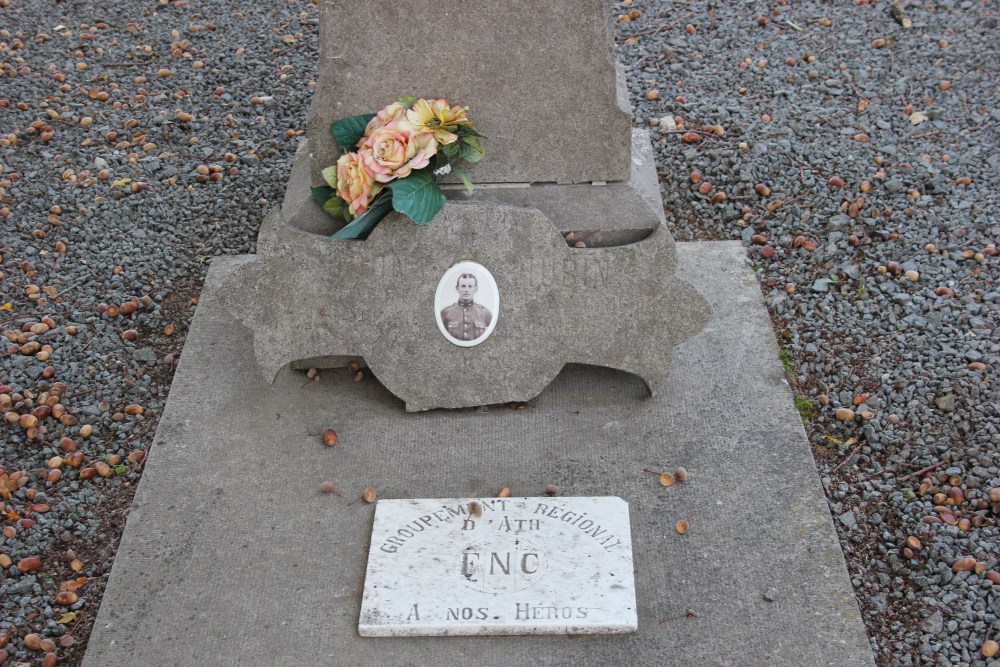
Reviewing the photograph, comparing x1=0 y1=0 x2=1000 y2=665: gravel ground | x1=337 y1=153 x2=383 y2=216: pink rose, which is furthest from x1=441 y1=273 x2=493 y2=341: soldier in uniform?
x1=0 y1=0 x2=1000 y2=665: gravel ground

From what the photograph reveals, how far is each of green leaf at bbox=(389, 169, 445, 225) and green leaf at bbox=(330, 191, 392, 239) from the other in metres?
0.07

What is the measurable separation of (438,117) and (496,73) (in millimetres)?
280

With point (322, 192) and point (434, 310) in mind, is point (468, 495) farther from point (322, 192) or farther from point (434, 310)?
point (322, 192)

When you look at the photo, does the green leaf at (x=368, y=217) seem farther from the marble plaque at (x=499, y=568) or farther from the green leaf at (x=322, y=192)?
the marble plaque at (x=499, y=568)

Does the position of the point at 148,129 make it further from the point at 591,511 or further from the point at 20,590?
the point at 591,511

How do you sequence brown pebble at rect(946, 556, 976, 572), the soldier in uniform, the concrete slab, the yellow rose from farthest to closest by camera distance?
the soldier in uniform → the yellow rose → brown pebble at rect(946, 556, 976, 572) → the concrete slab

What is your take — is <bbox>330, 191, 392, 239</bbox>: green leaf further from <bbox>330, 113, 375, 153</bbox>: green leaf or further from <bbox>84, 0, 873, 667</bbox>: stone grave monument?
<bbox>330, 113, 375, 153</bbox>: green leaf

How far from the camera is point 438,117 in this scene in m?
3.31

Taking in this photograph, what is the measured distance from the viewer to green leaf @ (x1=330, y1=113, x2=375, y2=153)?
3.41m

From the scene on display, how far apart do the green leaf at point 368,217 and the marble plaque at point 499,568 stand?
0.93 meters

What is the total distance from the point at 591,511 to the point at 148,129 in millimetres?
3546

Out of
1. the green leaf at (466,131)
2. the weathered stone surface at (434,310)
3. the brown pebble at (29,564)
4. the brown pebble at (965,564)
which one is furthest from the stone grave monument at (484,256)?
the brown pebble at (965,564)

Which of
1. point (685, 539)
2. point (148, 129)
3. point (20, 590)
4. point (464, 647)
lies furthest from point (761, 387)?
point (148, 129)

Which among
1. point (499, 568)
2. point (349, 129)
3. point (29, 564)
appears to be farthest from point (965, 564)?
point (29, 564)
